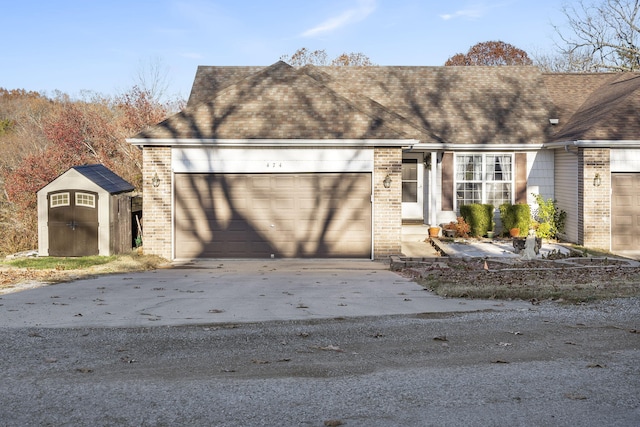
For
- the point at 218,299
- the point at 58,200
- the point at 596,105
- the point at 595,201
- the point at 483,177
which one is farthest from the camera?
the point at 596,105

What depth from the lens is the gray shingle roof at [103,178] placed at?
2019 centimetres

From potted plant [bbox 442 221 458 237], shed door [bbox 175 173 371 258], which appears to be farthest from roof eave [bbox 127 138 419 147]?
potted plant [bbox 442 221 458 237]

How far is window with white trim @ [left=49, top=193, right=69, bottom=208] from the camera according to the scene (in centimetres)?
2002

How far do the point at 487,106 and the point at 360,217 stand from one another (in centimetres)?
851

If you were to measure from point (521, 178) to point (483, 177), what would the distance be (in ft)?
4.02

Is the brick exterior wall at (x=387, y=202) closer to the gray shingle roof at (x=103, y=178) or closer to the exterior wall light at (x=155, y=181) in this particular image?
the exterior wall light at (x=155, y=181)

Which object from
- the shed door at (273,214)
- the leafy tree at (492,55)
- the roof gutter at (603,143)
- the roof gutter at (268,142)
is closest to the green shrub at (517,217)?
the roof gutter at (603,143)

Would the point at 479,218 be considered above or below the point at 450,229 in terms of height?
above

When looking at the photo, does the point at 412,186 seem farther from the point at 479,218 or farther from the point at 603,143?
the point at 603,143

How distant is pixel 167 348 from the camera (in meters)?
8.59

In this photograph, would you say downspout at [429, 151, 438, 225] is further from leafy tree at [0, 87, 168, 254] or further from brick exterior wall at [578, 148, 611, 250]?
leafy tree at [0, 87, 168, 254]

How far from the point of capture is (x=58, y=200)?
20047mm

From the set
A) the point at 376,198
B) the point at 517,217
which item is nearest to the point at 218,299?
the point at 376,198

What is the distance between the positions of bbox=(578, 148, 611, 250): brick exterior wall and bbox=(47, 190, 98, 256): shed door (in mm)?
13841
